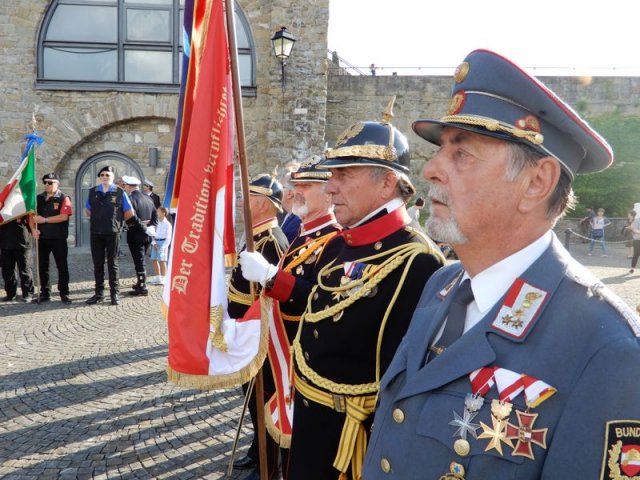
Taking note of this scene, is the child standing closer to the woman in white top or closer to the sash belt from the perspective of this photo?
the sash belt

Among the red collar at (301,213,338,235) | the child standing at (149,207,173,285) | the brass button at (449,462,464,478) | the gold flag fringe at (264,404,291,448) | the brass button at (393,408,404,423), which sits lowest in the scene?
the child standing at (149,207,173,285)

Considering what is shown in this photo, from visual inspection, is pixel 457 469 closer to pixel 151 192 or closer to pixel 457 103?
pixel 457 103

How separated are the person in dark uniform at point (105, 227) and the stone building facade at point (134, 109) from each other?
249 inches

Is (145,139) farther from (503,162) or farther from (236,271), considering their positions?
(503,162)

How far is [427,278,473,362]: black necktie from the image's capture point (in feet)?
4.77

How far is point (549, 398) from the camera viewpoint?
1.17 m

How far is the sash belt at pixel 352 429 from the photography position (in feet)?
7.35

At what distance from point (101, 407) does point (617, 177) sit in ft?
74.4

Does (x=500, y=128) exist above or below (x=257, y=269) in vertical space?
above

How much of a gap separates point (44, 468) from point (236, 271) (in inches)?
74.9

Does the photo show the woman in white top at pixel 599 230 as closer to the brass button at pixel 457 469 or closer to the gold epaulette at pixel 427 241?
the gold epaulette at pixel 427 241

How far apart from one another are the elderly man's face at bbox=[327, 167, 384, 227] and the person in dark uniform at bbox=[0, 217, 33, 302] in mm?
8236

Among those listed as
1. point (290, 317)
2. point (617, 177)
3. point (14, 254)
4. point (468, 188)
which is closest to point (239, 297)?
point (290, 317)

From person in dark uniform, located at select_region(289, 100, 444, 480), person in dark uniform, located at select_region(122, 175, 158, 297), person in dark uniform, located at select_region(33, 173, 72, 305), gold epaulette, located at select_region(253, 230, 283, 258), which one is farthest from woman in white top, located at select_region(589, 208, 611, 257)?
person in dark uniform, located at select_region(289, 100, 444, 480)
